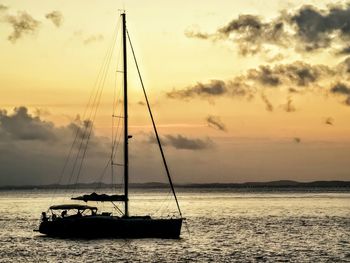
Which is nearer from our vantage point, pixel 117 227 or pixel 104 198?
pixel 117 227

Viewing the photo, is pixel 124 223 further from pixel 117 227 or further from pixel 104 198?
pixel 104 198

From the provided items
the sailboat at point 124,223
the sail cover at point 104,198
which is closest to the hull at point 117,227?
the sailboat at point 124,223

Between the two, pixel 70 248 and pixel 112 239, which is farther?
pixel 112 239

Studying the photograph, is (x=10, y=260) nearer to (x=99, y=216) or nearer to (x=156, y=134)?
(x=99, y=216)

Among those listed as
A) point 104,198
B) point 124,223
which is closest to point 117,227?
point 124,223

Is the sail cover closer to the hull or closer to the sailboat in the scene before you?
the sailboat

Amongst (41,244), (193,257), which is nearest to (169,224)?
(193,257)

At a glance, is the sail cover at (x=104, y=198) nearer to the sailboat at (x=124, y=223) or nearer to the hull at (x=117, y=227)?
the sailboat at (x=124, y=223)

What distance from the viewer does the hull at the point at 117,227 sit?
208 ft

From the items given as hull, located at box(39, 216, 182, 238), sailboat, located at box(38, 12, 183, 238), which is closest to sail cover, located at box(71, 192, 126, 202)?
sailboat, located at box(38, 12, 183, 238)

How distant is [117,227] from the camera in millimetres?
63469

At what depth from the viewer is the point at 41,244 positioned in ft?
221

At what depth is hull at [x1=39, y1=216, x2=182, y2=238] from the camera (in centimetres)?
6347

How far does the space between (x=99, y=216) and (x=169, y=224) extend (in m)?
6.94
